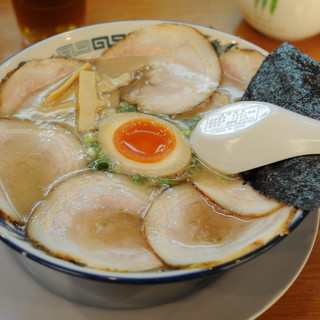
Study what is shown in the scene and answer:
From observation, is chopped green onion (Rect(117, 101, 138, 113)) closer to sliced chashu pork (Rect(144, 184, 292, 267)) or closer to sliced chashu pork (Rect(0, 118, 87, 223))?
sliced chashu pork (Rect(0, 118, 87, 223))

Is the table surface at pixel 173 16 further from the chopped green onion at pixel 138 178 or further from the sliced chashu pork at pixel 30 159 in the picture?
the chopped green onion at pixel 138 178

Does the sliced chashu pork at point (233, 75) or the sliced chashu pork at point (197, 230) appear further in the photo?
the sliced chashu pork at point (233, 75)

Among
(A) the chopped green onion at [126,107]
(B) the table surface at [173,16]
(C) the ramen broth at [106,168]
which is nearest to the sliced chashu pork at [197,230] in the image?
(C) the ramen broth at [106,168]

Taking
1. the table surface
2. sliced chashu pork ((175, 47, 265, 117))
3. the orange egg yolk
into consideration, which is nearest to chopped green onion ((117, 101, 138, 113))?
the orange egg yolk

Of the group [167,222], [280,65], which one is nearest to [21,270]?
[167,222]

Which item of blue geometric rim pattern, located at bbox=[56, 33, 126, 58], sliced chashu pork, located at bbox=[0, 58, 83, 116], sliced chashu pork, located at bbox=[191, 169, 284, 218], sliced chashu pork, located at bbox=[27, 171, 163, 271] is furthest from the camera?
blue geometric rim pattern, located at bbox=[56, 33, 126, 58]

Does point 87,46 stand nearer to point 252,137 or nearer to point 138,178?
point 138,178

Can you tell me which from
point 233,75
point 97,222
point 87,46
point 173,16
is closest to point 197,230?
point 97,222
